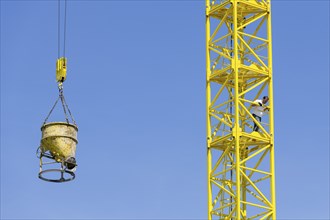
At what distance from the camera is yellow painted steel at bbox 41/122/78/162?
182ft

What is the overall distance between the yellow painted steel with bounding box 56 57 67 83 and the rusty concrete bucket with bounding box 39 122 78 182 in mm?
4197

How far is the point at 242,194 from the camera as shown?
75.3 m

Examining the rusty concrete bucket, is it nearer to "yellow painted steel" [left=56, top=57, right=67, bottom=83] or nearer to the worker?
"yellow painted steel" [left=56, top=57, right=67, bottom=83]

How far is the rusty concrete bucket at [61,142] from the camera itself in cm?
5538

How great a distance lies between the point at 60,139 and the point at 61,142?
114mm

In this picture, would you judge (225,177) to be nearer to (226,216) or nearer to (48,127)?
(226,216)

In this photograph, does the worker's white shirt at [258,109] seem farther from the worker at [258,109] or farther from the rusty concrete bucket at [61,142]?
the rusty concrete bucket at [61,142]

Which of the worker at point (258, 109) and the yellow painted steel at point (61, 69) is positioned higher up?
the worker at point (258, 109)

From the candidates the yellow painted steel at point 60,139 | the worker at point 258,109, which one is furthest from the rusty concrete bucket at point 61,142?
the worker at point 258,109

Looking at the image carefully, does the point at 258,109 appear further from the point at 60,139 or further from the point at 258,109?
the point at 60,139

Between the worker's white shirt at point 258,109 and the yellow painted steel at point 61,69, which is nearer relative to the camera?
the yellow painted steel at point 61,69

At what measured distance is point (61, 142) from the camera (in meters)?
55.5

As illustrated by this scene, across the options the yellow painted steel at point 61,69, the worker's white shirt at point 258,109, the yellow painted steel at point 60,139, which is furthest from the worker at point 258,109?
the yellow painted steel at point 60,139

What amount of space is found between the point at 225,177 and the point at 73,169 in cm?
2079
